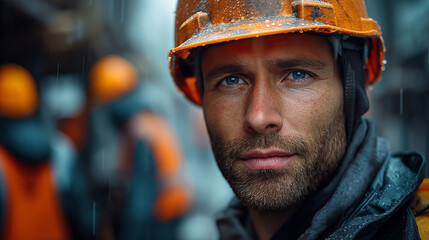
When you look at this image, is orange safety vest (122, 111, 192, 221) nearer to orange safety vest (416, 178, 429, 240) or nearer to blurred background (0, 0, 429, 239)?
blurred background (0, 0, 429, 239)

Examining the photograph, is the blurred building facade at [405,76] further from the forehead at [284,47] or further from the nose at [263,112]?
the nose at [263,112]

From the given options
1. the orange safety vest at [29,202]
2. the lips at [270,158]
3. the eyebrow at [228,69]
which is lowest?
the orange safety vest at [29,202]

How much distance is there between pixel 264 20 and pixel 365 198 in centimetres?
95

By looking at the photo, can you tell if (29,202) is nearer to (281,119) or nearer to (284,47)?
(281,119)

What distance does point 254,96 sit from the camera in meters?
1.70

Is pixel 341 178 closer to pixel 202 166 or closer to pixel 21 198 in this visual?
pixel 21 198

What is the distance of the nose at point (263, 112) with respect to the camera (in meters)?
1.63

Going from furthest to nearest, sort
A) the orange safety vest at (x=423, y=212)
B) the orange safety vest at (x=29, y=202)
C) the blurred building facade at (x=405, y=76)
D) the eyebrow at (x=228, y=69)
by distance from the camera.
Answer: the blurred building facade at (x=405, y=76) → the orange safety vest at (x=29, y=202) → the eyebrow at (x=228, y=69) → the orange safety vest at (x=423, y=212)

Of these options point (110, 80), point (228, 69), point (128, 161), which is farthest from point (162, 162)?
point (228, 69)

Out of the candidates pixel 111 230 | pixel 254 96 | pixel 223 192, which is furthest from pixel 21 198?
pixel 223 192

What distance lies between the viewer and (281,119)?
65.6 inches

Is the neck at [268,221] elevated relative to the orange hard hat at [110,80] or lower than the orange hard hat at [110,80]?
lower

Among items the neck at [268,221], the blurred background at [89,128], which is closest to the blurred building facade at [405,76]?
the blurred background at [89,128]

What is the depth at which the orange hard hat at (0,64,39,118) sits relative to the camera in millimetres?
3807
